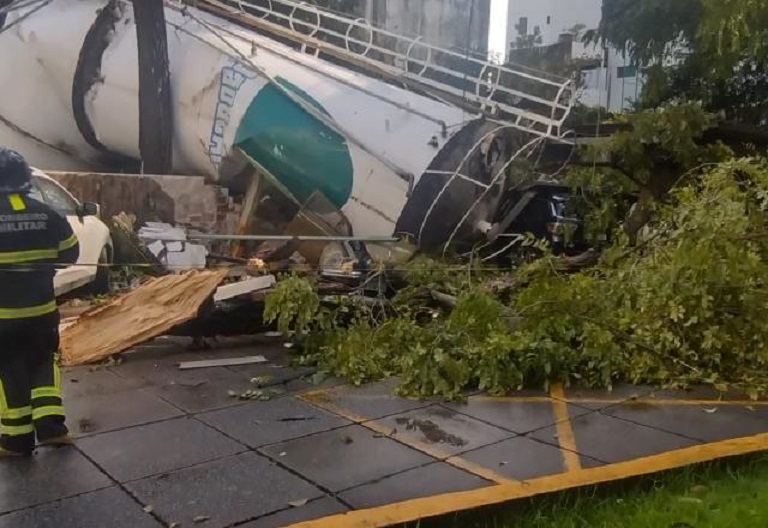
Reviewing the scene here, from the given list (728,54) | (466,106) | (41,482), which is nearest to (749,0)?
A: (728,54)

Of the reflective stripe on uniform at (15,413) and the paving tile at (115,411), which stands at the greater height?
the reflective stripe on uniform at (15,413)

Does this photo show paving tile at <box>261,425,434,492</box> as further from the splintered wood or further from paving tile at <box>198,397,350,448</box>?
the splintered wood

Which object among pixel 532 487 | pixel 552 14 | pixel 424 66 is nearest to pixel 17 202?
pixel 532 487

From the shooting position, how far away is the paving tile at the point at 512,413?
4.92 m

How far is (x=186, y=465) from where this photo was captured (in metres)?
4.21

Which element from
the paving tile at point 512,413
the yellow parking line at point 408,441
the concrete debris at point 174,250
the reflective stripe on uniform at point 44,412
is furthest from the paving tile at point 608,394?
the concrete debris at point 174,250

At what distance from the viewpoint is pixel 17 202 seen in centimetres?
421

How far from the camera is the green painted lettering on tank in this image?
31.8ft

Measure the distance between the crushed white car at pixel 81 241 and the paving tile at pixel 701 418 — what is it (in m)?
5.00

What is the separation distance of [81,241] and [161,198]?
219cm

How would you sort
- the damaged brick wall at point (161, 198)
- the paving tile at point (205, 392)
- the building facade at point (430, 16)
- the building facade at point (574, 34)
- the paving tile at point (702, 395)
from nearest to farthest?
the paving tile at point (205, 392)
the paving tile at point (702, 395)
the damaged brick wall at point (161, 198)
the building facade at point (430, 16)
the building facade at point (574, 34)

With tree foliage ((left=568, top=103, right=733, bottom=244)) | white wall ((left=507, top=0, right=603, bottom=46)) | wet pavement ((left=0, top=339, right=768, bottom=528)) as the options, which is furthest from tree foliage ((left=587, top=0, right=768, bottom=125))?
white wall ((left=507, top=0, right=603, bottom=46))

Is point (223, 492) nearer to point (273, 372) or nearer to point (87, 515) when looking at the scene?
point (87, 515)

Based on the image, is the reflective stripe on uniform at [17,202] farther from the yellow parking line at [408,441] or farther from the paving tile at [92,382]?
the yellow parking line at [408,441]
